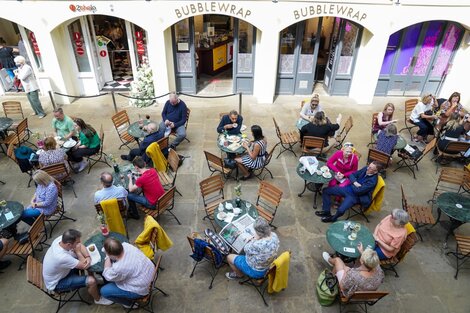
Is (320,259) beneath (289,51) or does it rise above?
beneath

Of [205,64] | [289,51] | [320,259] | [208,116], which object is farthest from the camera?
[205,64]

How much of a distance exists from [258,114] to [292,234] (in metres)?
5.13

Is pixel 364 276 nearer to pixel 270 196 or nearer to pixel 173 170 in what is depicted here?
pixel 270 196

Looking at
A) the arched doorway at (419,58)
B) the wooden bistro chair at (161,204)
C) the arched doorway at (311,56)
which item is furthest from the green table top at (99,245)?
the arched doorway at (419,58)

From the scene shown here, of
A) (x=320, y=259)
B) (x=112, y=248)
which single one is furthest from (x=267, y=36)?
(x=112, y=248)

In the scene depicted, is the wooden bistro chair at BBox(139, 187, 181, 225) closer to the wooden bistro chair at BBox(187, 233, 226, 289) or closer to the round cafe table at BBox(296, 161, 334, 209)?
the wooden bistro chair at BBox(187, 233, 226, 289)

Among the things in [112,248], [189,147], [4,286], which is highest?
[112,248]

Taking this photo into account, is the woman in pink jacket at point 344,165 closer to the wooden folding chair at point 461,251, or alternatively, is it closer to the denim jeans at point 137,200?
the wooden folding chair at point 461,251

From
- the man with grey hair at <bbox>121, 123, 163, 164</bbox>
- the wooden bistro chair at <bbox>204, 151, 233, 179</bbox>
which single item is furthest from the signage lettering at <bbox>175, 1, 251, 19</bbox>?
the wooden bistro chair at <bbox>204, 151, 233, 179</bbox>

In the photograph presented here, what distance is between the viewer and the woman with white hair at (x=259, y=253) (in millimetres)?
4496

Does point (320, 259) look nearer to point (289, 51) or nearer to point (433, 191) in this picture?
point (433, 191)

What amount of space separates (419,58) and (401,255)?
8.63m

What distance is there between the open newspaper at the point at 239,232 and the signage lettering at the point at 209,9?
658cm

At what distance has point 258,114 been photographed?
10469mm
